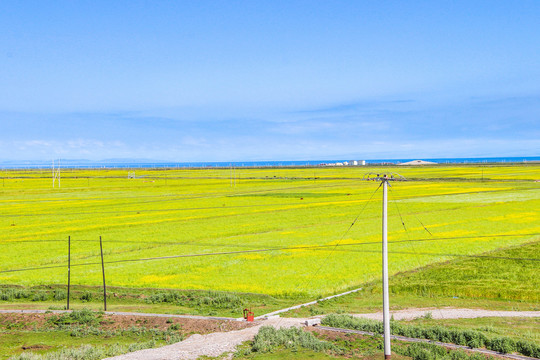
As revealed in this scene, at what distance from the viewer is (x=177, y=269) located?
34.0 meters

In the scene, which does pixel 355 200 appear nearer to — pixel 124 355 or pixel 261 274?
pixel 261 274

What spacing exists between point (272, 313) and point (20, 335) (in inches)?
416

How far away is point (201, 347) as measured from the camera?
17.3 meters

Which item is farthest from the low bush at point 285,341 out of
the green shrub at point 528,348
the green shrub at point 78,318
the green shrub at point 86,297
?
the green shrub at point 86,297

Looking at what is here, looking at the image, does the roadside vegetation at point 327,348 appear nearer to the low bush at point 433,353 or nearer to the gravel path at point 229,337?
the low bush at point 433,353

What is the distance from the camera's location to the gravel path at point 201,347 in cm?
1641

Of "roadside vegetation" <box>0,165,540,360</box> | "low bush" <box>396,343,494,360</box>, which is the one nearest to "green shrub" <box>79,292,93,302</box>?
"roadside vegetation" <box>0,165,540,360</box>

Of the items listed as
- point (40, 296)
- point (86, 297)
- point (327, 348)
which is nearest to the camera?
point (327, 348)

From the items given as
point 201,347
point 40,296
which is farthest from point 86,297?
point 201,347

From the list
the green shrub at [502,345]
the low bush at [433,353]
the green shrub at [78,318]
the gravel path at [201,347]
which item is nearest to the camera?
the low bush at [433,353]

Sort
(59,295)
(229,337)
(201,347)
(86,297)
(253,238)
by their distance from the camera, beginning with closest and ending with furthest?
(201,347) → (229,337) → (86,297) → (59,295) → (253,238)

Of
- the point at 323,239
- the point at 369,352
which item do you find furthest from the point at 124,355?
the point at 323,239

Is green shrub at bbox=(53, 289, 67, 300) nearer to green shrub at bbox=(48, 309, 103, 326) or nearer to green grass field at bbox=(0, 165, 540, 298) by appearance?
green grass field at bbox=(0, 165, 540, 298)

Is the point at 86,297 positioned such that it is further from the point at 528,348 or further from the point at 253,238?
the point at 528,348
